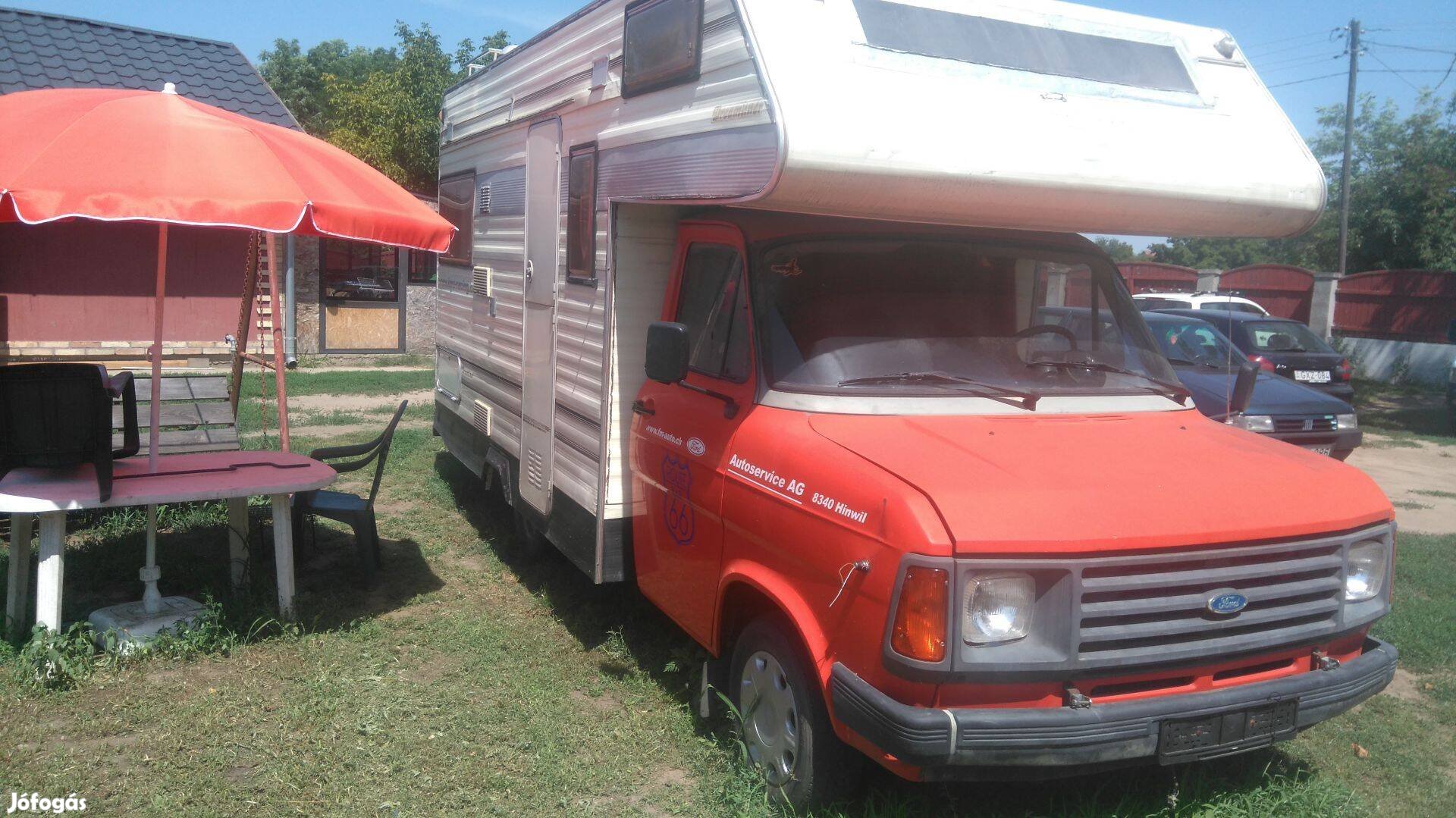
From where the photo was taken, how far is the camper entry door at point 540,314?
18.6 feet

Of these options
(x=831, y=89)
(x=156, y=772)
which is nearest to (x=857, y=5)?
(x=831, y=89)

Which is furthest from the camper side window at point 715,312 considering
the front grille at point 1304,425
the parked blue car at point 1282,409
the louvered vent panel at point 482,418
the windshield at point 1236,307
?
the windshield at point 1236,307

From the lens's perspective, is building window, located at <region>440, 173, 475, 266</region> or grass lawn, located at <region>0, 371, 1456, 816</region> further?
building window, located at <region>440, 173, 475, 266</region>

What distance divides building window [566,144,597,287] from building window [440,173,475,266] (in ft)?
6.58

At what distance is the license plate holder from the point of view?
3.15 m

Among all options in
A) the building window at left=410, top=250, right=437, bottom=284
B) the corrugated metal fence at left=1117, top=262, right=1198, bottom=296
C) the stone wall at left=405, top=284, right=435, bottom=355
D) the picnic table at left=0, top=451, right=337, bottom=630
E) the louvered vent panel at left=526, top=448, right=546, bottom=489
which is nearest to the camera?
the picnic table at left=0, top=451, right=337, bottom=630

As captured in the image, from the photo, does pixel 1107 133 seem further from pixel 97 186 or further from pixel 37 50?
pixel 37 50

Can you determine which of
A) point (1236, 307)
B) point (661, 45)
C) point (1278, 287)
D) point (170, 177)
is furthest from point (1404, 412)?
point (170, 177)

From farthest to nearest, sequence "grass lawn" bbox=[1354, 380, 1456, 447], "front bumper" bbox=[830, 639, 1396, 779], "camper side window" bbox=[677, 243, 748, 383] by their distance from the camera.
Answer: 1. "grass lawn" bbox=[1354, 380, 1456, 447]
2. "camper side window" bbox=[677, 243, 748, 383]
3. "front bumper" bbox=[830, 639, 1396, 779]

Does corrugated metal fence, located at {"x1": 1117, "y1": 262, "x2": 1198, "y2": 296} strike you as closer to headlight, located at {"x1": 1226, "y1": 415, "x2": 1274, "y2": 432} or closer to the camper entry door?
headlight, located at {"x1": 1226, "y1": 415, "x2": 1274, "y2": 432}

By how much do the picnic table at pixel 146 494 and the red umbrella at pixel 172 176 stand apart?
0.32m

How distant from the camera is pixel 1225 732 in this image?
3.21 meters

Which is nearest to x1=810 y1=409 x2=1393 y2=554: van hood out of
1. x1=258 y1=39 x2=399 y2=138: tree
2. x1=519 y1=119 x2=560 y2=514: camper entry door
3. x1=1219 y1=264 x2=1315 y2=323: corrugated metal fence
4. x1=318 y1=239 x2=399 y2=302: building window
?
x1=519 y1=119 x2=560 y2=514: camper entry door

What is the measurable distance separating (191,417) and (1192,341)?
28.0 ft
